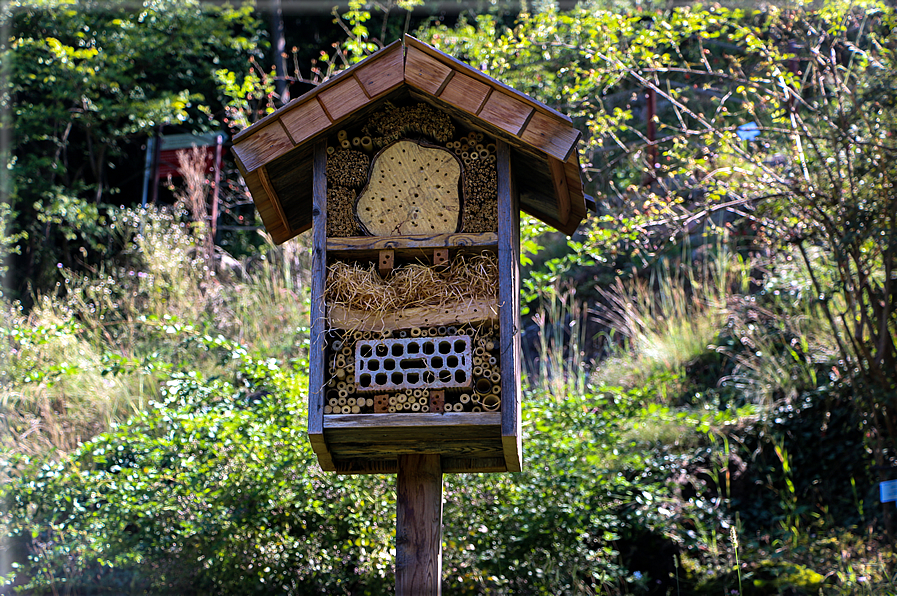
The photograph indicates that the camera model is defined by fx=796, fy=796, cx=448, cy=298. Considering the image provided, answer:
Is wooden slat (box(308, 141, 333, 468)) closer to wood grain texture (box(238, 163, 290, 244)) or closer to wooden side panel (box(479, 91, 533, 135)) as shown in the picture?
wood grain texture (box(238, 163, 290, 244))

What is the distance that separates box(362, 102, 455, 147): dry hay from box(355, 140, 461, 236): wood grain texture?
0.05m

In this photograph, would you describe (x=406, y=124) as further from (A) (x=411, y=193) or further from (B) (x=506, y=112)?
(B) (x=506, y=112)

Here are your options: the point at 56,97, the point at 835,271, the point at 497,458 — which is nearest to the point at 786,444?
the point at 835,271

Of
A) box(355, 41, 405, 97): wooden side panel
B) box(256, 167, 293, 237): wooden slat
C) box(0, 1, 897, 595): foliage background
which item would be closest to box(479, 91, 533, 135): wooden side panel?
box(355, 41, 405, 97): wooden side panel

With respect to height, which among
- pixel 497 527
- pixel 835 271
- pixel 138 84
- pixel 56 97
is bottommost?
pixel 497 527

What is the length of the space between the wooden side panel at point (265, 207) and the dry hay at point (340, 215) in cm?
32

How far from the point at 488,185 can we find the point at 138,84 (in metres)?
9.43

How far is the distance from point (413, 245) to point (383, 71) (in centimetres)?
68

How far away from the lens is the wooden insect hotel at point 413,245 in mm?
2826

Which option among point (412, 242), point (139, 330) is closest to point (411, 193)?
point (412, 242)

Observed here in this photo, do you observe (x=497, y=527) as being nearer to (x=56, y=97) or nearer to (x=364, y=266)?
(x=364, y=266)

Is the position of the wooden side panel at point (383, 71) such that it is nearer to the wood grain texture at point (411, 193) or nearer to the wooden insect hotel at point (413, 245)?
the wooden insect hotel at point (413, 245)

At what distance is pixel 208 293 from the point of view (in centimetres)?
799

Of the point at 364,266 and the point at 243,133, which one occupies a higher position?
the point at 243,133
